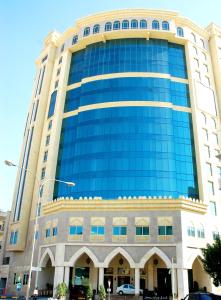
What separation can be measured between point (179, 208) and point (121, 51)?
34.7 metres

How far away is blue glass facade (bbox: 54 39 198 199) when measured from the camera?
5197 cm

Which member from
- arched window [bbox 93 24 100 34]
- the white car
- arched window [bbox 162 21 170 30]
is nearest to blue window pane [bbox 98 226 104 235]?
the white car

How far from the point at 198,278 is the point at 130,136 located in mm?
24424

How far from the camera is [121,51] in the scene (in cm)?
6431

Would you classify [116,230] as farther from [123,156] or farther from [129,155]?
[129,155]

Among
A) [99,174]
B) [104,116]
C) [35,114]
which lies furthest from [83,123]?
[35,114]

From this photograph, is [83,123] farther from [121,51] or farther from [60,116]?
[121,51]

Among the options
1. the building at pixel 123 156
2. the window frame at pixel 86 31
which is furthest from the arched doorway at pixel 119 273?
the window frame at pixel 86 31

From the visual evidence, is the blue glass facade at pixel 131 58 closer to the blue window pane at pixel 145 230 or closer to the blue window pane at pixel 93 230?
the blue window pane at pixel 145 230

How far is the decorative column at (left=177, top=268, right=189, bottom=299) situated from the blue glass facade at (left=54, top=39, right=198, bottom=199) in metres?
12.6

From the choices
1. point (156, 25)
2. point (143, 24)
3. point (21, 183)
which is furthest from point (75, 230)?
point (156, 25)

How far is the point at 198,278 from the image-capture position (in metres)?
46.9

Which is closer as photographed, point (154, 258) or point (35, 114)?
point (154, 258)

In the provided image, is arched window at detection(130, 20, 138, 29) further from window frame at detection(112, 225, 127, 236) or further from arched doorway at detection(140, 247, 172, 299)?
arched doorway at detection(140, 247, 172, 299)
